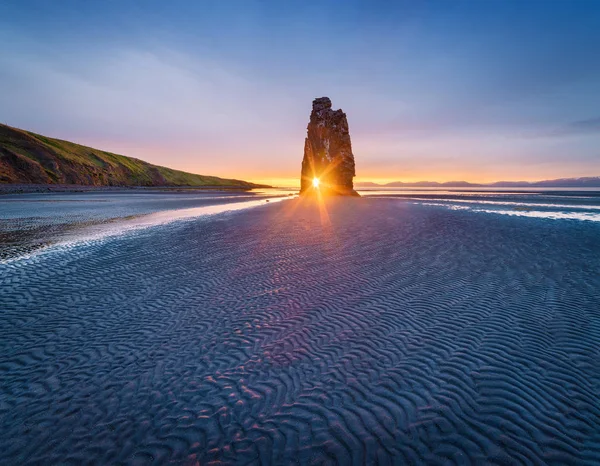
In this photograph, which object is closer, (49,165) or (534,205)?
(534,205)

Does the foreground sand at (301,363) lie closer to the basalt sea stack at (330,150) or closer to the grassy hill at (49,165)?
the basalt sea stack at (330,150)

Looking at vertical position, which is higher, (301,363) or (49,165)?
(49,165)

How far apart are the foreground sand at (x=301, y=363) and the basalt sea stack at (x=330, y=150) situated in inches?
2106

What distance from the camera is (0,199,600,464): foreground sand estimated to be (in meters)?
3.64

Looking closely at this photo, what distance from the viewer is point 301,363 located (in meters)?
5.26

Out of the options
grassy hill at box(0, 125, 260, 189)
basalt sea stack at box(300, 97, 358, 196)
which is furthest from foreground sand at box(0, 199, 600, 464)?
grassy hill at box(0, 125, 260, 189)

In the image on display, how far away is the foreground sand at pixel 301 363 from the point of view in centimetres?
364

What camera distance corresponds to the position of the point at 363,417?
4012 millimetres

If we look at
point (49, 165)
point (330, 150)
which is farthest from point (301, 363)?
point (49, 165)

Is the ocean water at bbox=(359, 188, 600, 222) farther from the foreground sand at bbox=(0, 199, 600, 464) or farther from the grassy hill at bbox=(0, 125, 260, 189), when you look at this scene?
the grassy hill at bbox=(0, 125, 260, 189)

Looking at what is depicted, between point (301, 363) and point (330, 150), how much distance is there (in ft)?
206

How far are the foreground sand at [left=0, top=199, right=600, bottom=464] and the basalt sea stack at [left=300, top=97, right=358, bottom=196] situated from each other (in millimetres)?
53498

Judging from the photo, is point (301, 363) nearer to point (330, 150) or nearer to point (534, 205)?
point (534, 205)

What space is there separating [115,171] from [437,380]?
138m
